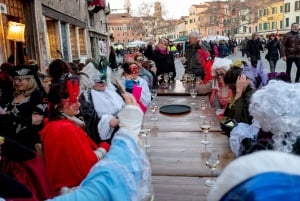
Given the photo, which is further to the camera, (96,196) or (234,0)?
(234,0)

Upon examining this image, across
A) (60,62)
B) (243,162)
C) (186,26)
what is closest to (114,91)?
(60,62)

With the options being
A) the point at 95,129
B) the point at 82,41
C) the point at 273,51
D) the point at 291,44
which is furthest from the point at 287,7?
the point at 95,129

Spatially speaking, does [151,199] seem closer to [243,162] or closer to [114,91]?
[243,162]

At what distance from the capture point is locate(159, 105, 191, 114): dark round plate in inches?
169

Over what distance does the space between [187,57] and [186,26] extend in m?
96.4

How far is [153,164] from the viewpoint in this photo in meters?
2.54

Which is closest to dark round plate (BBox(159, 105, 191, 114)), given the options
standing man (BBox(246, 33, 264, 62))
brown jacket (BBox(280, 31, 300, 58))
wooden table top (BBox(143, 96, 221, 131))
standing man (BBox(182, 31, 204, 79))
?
wooden table top (BBox(143, 96, 221, 131))

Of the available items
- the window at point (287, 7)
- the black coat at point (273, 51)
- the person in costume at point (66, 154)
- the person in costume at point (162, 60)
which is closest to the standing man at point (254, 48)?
the black coat at point (273, 51)

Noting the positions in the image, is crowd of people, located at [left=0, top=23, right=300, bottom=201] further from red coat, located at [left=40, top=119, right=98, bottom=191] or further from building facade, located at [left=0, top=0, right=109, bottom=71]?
building facade, located at [left=0, top=0, right=109, bottom=71]

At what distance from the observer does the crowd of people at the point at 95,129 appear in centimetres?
126

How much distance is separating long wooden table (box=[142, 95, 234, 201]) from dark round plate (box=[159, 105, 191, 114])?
0.10 m

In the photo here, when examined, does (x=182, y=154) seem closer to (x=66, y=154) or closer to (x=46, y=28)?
(x=66, y=154)

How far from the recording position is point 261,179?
0.58 m

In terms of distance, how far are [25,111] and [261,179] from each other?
3.16 m
